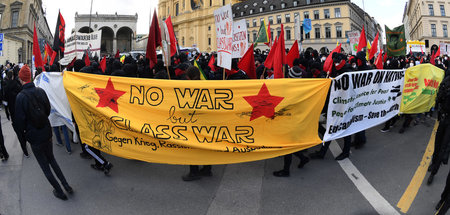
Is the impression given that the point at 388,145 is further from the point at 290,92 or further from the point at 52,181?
the point at 52,181

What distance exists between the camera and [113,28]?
73.8 meters

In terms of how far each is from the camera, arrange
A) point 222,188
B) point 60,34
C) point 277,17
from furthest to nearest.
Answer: point 277,17 < point 60,34 < point 222,188

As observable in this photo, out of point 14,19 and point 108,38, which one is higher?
point 108,38

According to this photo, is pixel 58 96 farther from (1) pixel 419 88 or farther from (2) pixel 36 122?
(1) pixel 419 88

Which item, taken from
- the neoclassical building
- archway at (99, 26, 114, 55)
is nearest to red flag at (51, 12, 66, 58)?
the neoclassical building

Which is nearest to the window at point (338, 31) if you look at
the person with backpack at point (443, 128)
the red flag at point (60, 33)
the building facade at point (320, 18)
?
the building facade at point (320, 18)

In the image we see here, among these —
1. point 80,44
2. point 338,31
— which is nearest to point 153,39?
point 80,44

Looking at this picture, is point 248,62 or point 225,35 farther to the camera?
point 248,62

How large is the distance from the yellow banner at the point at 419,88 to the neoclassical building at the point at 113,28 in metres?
75.8

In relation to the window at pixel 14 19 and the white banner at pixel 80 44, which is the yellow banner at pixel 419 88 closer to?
the white banner at pixel 80 44

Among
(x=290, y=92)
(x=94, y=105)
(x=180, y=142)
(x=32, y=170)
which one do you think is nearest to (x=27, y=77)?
(x=94, y=105)

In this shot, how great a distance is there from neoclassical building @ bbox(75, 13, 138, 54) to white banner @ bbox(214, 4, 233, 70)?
74164 mm

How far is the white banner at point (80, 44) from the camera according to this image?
7.22 metres

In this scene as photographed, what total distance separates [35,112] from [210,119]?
8.39ft
